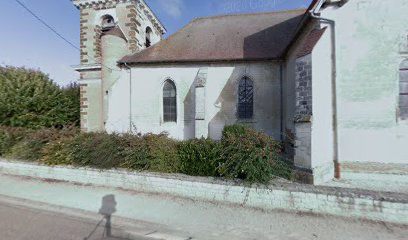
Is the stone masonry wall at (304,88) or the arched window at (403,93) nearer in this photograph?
the arched window at (403,93)

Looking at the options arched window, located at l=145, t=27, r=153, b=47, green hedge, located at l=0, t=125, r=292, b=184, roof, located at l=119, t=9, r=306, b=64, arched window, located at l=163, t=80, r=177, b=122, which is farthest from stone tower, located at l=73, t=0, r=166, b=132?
green hedge, located at l=0, t=125, r=292, b=184

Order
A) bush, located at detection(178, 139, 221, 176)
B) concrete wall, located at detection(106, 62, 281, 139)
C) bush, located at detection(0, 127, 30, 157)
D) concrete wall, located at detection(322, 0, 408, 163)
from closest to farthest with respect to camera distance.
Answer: bush, located at detection(178, 139, 221, 176)
concrete wall, located at detection(322, 0, 408, 163)
bush, located at detection(0, 127, 30, 157)
concrete wall, located at detection(106, 62, 281, 139)

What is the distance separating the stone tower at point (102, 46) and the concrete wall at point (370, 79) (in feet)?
34.2

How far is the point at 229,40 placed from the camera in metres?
12.3

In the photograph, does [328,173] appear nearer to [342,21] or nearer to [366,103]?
[366,103]

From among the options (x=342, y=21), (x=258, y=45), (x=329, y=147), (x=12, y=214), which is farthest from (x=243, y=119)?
(x=12, y=214)

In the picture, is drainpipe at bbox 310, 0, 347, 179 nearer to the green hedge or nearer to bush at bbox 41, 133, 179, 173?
the green hedge

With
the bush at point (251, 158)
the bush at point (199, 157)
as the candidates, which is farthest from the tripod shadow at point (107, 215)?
the bush at point (251, 158)

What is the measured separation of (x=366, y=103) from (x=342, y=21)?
2423 millimetres

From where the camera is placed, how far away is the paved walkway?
3.89 m

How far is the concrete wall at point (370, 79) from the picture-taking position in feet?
19.6

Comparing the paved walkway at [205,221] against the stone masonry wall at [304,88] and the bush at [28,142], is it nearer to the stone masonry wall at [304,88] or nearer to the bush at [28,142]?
the bush at [28,142]

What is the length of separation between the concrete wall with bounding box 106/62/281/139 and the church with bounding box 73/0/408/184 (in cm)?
5

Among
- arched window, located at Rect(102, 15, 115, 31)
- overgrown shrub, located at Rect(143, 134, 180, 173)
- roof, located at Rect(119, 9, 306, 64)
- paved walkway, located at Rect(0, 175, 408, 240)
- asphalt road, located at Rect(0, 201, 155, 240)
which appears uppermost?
arched window, located at Rect(102, 15, 115, 31)
